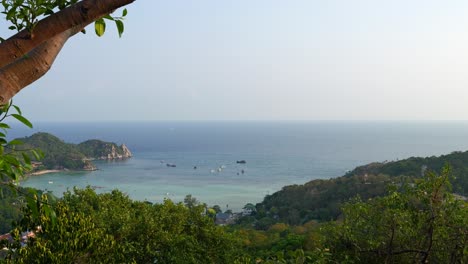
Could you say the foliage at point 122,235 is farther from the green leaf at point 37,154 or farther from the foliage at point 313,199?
the foliage at point 313,199

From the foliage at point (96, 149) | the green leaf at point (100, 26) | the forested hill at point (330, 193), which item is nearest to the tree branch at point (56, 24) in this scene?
the green leaf at point (100, 26)

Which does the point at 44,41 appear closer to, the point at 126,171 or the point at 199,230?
the point at 199,230

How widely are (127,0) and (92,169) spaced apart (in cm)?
9082

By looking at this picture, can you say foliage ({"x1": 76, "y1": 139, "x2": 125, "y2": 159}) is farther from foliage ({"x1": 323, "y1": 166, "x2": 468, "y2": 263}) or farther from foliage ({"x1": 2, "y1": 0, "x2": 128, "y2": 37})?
foliage ({"x1": 2, "y1": 0, "x2": 128, "y2": 37})

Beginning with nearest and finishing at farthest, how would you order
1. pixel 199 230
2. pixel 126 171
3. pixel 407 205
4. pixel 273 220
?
pixel 407 205 < pixel 199 230 < pixel 273 220 < pixel 126 171

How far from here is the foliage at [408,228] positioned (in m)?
5.00

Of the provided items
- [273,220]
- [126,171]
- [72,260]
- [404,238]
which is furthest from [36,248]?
[126,171]

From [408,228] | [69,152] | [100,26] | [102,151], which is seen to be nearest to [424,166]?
[408,228]

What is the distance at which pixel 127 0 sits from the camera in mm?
1632

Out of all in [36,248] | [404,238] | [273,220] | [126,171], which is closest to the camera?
[404,238]

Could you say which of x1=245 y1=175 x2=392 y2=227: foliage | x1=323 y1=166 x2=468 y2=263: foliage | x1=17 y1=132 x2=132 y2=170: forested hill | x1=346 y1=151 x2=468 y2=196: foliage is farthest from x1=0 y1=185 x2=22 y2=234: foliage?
x1=346 y1=151 x2=468 y2=196: foliage

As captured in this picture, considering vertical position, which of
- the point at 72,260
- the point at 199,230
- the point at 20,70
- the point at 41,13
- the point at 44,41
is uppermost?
the point at 41,13

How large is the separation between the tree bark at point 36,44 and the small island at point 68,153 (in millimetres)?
78493

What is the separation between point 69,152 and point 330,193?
7186 centimetres
